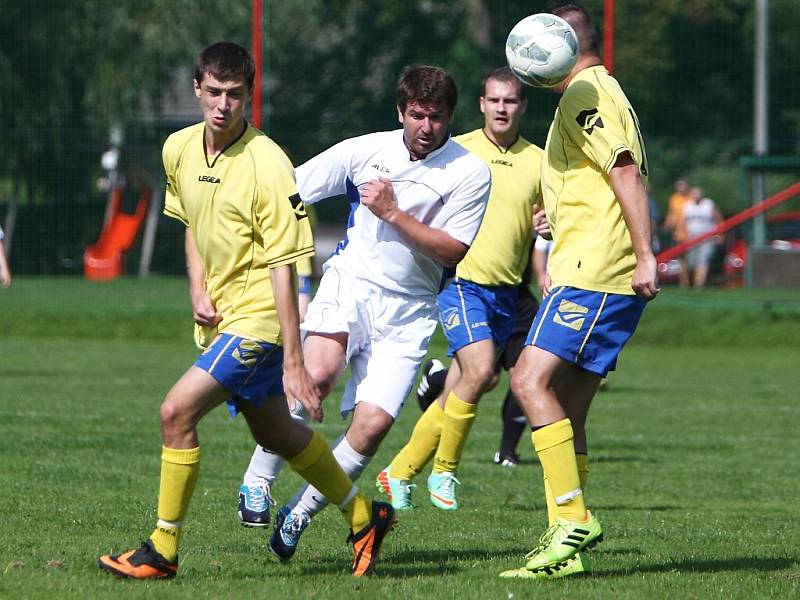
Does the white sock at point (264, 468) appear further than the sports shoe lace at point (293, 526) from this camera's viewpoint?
Yes

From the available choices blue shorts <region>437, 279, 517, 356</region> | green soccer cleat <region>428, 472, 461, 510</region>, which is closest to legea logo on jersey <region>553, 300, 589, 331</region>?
green soccer cleat <region>428, 472, 461, 510</region>

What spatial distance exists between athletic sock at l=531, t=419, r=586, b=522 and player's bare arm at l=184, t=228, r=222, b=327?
1.37 m

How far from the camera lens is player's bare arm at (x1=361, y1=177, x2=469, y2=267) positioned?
248 inches

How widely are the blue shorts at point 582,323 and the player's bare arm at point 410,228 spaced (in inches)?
23.4

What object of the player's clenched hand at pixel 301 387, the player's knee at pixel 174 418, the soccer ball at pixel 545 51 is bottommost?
the player's knee at pixel 174 418

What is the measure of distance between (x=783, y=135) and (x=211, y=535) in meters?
16.3

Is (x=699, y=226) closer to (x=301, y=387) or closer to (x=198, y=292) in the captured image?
(x=198, y=292)

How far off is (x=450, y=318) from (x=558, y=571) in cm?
284

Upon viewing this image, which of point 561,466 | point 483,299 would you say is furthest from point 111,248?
point 561,466

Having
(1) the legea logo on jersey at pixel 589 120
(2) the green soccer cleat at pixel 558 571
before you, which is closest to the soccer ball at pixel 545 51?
(1) the legea logo on jersey at pixel 589 120

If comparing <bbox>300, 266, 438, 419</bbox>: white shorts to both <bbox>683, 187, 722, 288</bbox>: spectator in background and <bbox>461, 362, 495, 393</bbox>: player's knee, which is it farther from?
<bbox>683, 187, 722, 288</bbox>: spectator in background

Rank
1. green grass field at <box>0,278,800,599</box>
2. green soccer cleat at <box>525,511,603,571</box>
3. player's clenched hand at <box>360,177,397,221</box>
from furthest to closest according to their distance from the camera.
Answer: player's clenched hand at <box>360,177,397,221</box> → green soccer cleat at <box>525,511,603,571</box> → green grass field at <box>0,278,800,599</box>

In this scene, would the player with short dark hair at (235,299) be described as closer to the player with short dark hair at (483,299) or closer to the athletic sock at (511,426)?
the player with short dark hair at (483,299)

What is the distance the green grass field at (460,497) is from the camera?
5648 mm
